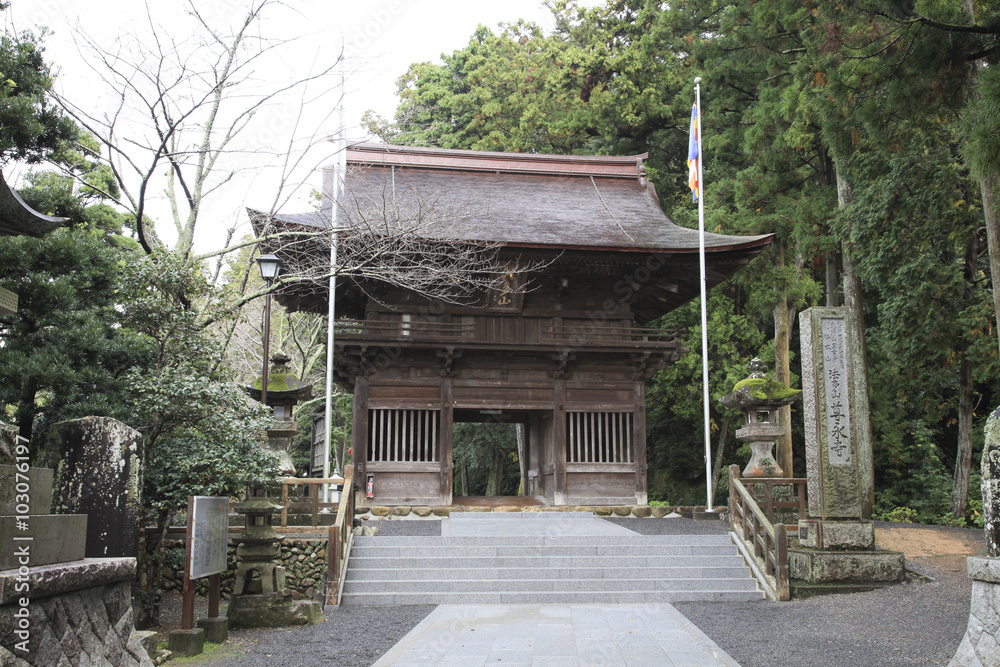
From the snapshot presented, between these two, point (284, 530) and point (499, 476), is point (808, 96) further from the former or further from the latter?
point (499, 476)

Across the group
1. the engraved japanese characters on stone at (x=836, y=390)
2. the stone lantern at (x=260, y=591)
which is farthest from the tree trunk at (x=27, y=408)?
the engraved japanese characters on stone at (x=836, y=390)

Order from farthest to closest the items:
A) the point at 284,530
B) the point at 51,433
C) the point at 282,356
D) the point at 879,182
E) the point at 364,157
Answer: the point at 364,157, the point at 879,182, the point at 282,356, the point at 284,530, the point at 51,433

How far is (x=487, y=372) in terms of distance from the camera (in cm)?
1408

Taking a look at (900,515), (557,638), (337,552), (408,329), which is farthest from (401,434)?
(900,515)

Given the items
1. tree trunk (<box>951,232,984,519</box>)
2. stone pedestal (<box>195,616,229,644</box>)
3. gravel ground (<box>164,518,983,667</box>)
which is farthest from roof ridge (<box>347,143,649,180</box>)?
stone pedestal (<box>195,616,229,644</box>)

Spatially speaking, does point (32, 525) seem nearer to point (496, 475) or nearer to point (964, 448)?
point (964, 448)

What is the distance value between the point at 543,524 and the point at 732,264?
640cm

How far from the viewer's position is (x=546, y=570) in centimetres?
842

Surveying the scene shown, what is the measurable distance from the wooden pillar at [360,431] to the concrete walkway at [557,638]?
5.96 meters

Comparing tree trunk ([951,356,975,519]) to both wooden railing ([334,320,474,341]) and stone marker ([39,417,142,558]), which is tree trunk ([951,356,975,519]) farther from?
stone marker ([39,417,142,558])

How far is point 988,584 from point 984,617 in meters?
0.19

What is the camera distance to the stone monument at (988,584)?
373 cm

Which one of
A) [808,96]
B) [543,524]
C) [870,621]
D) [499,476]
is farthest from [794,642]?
[499,476]

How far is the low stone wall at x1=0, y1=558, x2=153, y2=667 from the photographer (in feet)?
9.41
